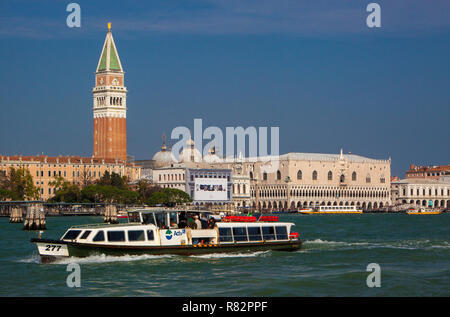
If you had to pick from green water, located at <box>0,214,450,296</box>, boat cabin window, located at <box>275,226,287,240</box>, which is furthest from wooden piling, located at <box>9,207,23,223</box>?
boat cabin window, located at <box>275,226,287,240</box>

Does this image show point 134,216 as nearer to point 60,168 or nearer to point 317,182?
point 60,168

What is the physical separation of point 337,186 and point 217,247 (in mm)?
108127

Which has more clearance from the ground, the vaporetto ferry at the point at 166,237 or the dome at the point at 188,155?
the dome at the point at 188,155

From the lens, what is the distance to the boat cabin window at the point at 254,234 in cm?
3216

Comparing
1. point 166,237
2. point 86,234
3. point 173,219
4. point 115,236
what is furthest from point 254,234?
point 86,234

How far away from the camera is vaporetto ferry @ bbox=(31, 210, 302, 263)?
28812mm

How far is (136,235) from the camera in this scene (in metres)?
29.7

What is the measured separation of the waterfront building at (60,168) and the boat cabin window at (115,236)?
80.0 meters

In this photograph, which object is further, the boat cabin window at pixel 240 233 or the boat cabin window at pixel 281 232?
the boat cabin window at pixel 281 232

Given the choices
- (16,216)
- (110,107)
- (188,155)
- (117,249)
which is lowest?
(16,216)

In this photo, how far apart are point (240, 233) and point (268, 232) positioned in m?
1.45

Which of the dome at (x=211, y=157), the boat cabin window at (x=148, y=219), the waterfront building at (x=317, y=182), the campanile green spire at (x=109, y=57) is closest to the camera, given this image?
the boat cabin window at (x=148, y=219)

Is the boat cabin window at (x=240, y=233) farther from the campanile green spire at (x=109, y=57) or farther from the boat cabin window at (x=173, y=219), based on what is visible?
the campanile green spire at (x=109, y=57)

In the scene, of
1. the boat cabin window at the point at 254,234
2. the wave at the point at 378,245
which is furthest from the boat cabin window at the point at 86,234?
the wave at the point at 378,245
